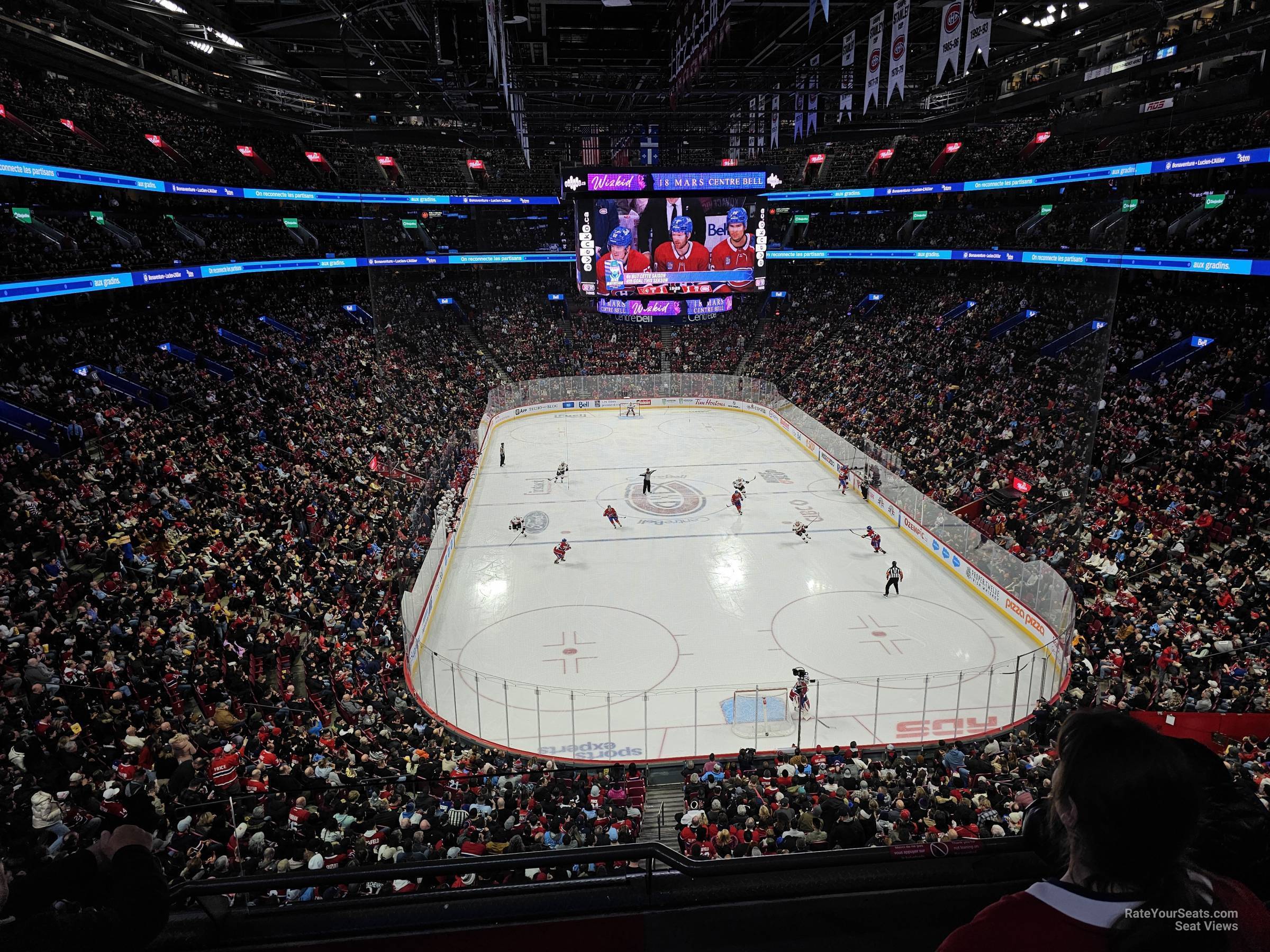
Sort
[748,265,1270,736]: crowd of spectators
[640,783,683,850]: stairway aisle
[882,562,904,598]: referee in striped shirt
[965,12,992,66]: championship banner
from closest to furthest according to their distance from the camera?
[640,783,683,850]: stairway aisle < [965,12,992,66]: championship banner < [748,265,1270,736]: crowd of spectators < [882,562,904,598]: referee in striped shirt

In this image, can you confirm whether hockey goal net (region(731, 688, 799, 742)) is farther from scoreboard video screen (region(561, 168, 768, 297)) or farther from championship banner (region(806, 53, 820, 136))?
scoreboard video screen (region(561, 168, 768, 297))

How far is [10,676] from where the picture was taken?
11688 millimetres

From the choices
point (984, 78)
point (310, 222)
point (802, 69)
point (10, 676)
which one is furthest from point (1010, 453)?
point (310, 222)

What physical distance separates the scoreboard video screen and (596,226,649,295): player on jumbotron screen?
0.03 meters


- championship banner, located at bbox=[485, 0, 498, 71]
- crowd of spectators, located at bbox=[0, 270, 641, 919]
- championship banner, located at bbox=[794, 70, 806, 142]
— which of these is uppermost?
championship banner, located at bbox=[794, 70, 806, 142]

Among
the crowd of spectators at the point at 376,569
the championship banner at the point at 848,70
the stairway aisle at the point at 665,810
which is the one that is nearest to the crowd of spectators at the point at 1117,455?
the crowd of spectators at the point at 376,569

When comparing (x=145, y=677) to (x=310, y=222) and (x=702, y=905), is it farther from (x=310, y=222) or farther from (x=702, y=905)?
(x=310, y=222)

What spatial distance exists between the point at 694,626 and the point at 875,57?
1456 centimetres

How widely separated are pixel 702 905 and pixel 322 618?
15.9 meters

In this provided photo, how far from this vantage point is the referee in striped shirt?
20.6 meters

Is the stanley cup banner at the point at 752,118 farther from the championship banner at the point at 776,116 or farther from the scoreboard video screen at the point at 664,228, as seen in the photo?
the scoreboard video screen at the point at 664,228

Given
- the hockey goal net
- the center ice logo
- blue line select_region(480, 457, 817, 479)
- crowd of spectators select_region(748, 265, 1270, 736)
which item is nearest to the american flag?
crowd of spectators select_region(748, 265, 1270, 736)

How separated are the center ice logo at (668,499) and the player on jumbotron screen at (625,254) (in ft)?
41.2

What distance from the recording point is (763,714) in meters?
15.4
